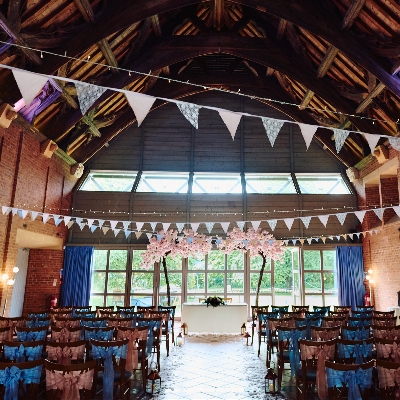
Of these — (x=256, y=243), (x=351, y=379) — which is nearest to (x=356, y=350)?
(x=351, y=379)

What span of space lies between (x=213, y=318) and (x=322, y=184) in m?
6.69

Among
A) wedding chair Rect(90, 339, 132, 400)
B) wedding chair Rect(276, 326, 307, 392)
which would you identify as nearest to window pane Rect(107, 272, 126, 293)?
wedding chair Rect(276, 326, 307, 392)

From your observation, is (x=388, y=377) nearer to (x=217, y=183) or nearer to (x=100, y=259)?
(x=217, y=183)

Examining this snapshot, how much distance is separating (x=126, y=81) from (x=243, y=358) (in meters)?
7.04

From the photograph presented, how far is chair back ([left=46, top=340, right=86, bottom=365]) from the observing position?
4.04 metres

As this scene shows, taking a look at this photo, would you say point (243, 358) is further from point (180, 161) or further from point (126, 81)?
point (180, 161)

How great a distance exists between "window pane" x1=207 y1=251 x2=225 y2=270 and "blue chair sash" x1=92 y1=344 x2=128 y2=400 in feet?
27.3

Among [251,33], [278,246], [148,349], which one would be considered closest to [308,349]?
[148,349]

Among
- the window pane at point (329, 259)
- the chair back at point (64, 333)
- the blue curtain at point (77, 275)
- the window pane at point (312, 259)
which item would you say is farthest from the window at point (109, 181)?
the chair back at point (64, 333)

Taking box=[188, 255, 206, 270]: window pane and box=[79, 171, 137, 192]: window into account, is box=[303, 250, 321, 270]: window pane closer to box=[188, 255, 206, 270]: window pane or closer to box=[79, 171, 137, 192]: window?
box=[188, 255, 206, 270]: window pane

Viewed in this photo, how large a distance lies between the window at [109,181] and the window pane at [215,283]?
4.41m

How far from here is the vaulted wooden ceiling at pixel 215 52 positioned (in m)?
6.65

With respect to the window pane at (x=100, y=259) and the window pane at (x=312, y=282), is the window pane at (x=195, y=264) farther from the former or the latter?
the window pane at (x=312, y=282)

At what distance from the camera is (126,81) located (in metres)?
8.70
